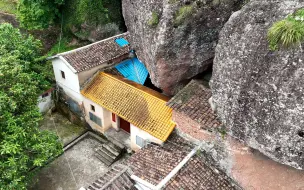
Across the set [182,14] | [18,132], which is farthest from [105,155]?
[182,14]

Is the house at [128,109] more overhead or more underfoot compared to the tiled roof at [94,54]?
more underfoot

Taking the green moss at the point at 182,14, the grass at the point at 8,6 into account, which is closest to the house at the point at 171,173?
the green moss at the point at 182,14

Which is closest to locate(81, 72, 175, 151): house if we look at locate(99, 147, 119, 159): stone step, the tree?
locate(99, 147, 119, 159): stone step

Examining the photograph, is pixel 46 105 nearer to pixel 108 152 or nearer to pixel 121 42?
→ pixel 108 152

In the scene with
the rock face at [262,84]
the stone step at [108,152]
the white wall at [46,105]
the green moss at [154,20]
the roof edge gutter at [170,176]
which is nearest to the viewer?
the rock face at [262,84]

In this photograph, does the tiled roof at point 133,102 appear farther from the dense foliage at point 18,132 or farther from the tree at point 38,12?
the tree at point 38,12

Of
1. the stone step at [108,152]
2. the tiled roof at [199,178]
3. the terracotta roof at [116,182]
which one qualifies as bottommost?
the stone step at [108,152]

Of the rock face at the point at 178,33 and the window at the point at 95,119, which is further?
the window at the point at 95,119
